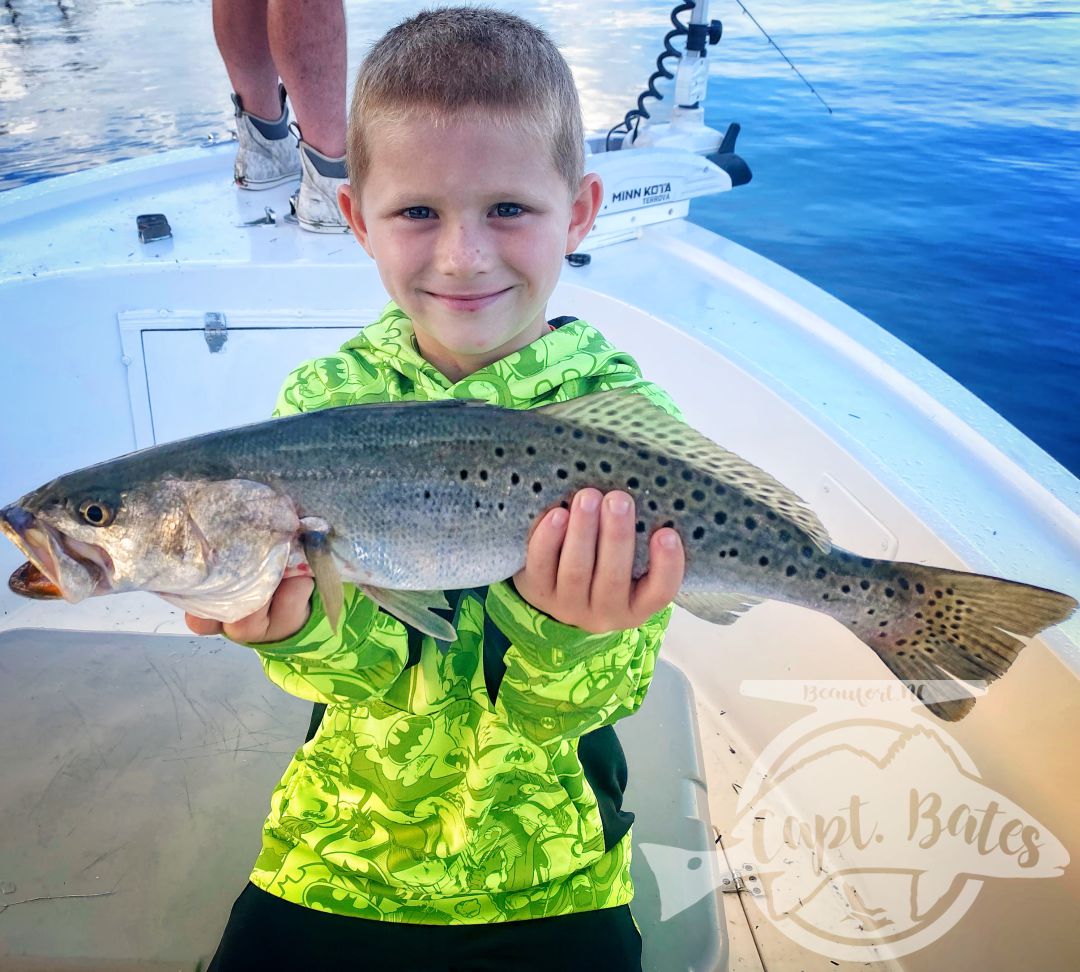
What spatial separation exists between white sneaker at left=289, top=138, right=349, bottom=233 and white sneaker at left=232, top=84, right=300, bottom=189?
852 mm

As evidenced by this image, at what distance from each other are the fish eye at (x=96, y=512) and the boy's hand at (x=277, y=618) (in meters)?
0.30

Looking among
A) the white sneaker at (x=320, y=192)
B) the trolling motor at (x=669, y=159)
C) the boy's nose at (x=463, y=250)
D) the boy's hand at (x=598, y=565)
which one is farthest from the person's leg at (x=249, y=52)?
the boy's hand at (x=598, y=565)

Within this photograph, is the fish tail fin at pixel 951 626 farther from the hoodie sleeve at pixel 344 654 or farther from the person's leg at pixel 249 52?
the person's leg at pixel 249 52

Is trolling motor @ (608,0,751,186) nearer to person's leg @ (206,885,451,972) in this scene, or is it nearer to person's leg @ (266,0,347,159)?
person's leg @ (266,0,347,159)

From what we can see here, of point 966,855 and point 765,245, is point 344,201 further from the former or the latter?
point 765,245

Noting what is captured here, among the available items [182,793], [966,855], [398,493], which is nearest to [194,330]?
[182,793]

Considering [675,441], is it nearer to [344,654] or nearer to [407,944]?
[344,654]

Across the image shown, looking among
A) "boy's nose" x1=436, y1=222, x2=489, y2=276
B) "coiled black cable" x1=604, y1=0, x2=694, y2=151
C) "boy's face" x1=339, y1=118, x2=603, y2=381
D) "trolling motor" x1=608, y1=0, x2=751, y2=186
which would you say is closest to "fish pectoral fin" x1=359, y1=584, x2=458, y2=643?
"boy's face" x1=339, y1=118, x2=603, y2=381

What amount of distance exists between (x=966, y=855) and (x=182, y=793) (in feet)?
9.04

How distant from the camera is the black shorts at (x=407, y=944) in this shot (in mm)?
2119

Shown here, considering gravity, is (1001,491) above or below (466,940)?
above

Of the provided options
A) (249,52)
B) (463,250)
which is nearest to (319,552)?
(463,250)

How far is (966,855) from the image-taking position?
8.14ft

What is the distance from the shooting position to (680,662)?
13.7 feet
